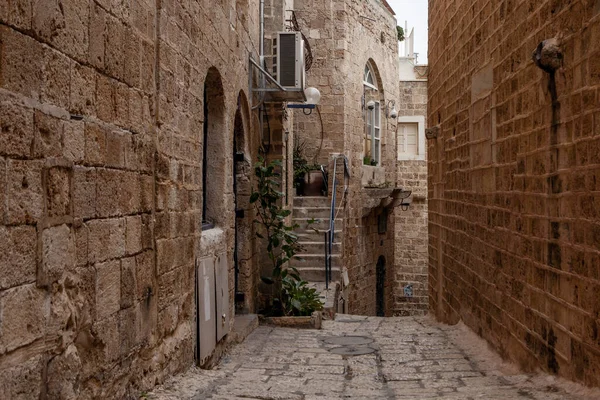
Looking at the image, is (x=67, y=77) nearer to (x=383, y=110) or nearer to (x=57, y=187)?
(x=57, y=187)

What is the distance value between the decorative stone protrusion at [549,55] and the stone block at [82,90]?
2860mm

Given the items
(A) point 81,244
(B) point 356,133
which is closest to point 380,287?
(B) point 356,133

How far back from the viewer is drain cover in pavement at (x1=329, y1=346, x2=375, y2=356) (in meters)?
7.21

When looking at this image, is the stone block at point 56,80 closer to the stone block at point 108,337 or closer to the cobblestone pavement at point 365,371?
the stone block at point 108,337

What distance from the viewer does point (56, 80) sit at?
3.02 m

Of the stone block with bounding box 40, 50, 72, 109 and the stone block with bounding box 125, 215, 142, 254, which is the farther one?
the stone block with bounding box 125, 215, 142, 254

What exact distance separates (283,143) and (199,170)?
3.87 metres

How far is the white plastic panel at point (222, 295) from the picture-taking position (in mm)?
6152

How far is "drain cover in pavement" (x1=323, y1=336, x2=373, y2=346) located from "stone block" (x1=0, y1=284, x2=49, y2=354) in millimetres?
5291

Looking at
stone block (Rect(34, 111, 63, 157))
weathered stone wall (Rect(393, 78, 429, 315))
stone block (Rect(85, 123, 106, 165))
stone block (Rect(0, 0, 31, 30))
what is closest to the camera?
stone block (Rect(0, 0, 31, 30))

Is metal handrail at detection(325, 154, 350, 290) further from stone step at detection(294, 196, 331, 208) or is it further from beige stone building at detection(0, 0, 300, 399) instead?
beige stone building at detection(0, 0, 300, 399)

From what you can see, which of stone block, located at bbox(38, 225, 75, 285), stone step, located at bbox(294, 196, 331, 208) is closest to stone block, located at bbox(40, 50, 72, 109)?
stone block, located at bbox(38, 225, 75, 285)

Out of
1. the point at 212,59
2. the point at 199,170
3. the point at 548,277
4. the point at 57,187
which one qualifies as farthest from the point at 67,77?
the point at 548,277

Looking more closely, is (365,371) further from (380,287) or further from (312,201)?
(380,287)
